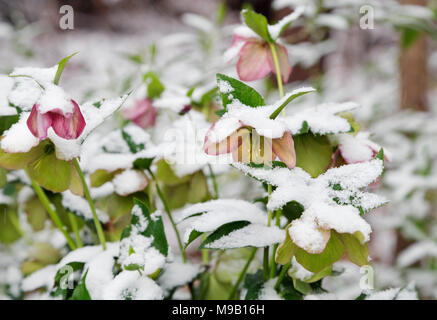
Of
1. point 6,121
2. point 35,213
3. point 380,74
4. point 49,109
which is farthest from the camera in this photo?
point 380,74

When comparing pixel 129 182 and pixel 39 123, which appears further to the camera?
pixel 129 182

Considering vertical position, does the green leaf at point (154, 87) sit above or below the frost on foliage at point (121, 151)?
above

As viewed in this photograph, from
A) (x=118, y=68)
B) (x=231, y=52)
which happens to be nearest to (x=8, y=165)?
(x=231, y=52)

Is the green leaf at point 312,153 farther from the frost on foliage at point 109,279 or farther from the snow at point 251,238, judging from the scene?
the frost on foliage at point 109,279

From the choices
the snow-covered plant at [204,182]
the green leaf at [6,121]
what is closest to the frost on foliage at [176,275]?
the snow-covered plant at [204,182]

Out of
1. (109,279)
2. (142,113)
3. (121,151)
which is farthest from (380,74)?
(109,279)

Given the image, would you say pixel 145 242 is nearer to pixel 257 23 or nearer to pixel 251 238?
pixel 251 238

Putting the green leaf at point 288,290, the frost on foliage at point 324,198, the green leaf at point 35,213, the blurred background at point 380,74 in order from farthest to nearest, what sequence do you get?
the blurred background at point 380,74 < the green leaf at point 35,213 < the green leaf at point 288,290 < the frost on foliage at point 324,198
